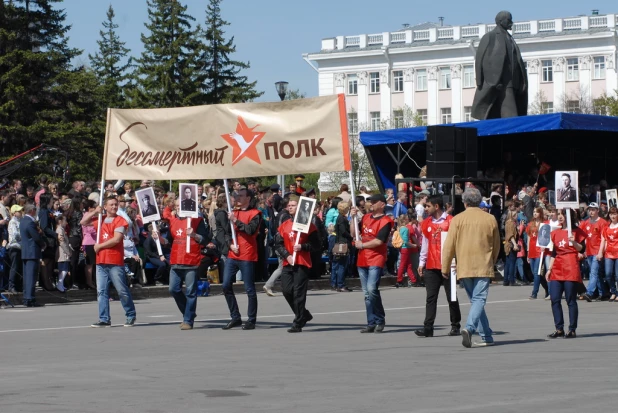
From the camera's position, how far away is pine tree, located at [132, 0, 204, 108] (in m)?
70.3

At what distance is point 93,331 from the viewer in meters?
16.7

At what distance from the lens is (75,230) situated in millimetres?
23078

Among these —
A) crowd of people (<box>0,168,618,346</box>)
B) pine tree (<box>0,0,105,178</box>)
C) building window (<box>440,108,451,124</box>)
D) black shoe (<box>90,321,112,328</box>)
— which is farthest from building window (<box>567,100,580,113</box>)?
black shoe (<box>90,321,112,328</box>)

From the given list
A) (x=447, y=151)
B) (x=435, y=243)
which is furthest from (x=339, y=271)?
(x=435, y=243)

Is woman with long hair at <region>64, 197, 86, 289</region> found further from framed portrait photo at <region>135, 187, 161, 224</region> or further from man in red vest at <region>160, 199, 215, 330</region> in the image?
man in red vest at <region>160, 199, 215, 330</region>

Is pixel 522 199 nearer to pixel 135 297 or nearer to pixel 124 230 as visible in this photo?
pixel 135 297

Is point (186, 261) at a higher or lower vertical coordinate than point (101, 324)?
higher

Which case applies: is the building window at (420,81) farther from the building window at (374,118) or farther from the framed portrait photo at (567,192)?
the framed portrait photo at (567,192)

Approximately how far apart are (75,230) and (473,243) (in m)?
10.9

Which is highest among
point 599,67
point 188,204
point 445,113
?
point 599,67

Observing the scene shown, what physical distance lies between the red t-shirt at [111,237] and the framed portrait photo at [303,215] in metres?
2.44

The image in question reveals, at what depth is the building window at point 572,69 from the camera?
101 m

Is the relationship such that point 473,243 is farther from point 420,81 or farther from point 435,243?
point 420,81

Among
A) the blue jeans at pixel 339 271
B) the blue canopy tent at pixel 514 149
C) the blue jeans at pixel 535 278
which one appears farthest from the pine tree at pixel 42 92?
the blue jeans at pixel 535 278
